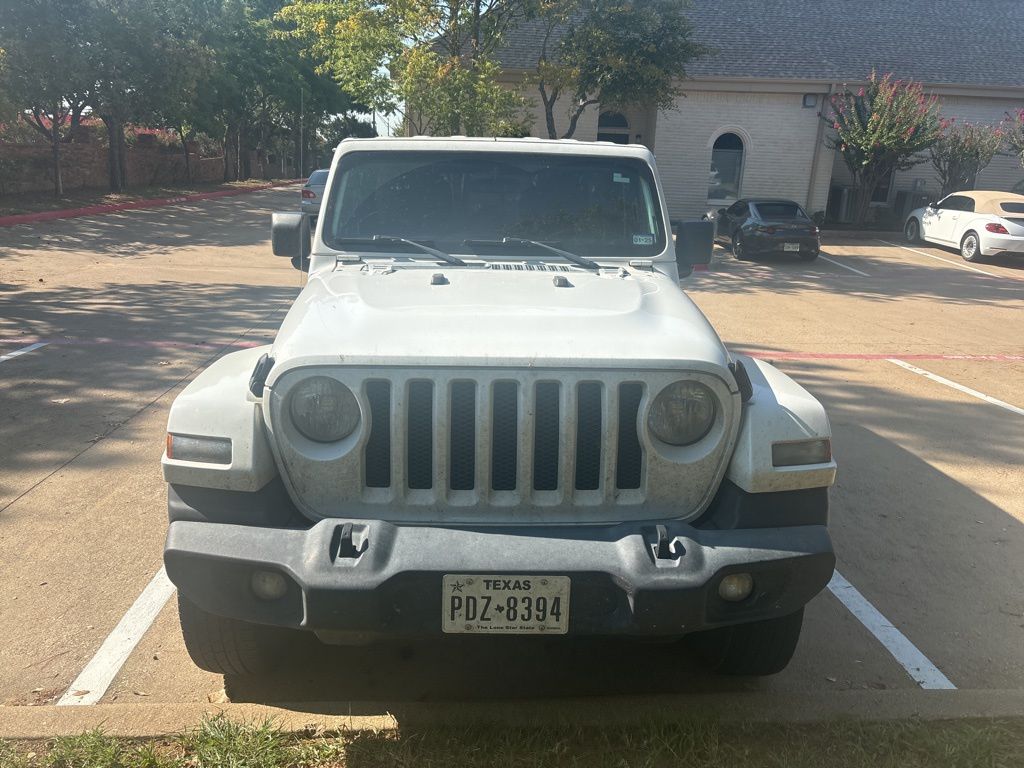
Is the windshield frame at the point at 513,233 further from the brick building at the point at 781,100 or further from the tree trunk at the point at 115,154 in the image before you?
the tree trunk at the point at 115,154

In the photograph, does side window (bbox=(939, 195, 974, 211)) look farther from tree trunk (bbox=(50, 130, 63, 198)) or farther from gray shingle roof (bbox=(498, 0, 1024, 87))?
tree trunk (bbox=(50, 130, 63, 198))

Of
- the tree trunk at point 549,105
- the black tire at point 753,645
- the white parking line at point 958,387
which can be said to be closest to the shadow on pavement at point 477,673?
the black tire at point 753,645

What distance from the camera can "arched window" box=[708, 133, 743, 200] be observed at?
23.3 meters

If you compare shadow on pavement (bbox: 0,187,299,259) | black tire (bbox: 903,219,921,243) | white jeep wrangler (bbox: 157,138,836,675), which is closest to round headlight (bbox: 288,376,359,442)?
white jeep wrangler (bbox: 157,138,836,675)

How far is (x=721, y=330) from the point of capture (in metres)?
10.1

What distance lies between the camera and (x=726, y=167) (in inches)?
924

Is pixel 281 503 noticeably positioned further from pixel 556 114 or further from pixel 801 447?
pixel 556 114

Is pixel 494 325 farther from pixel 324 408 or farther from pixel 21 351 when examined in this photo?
pixel 21 351

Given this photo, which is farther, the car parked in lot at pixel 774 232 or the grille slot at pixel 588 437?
the car parked in lot at pixel 774 232

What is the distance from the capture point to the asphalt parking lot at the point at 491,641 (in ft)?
10.7

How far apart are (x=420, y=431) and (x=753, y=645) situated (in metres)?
1.46

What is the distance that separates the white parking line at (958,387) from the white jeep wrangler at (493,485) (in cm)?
523

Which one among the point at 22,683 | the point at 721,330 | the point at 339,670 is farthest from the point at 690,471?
the point at 721,330

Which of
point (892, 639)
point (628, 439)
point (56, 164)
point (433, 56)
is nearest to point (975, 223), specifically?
point (433, 56)
